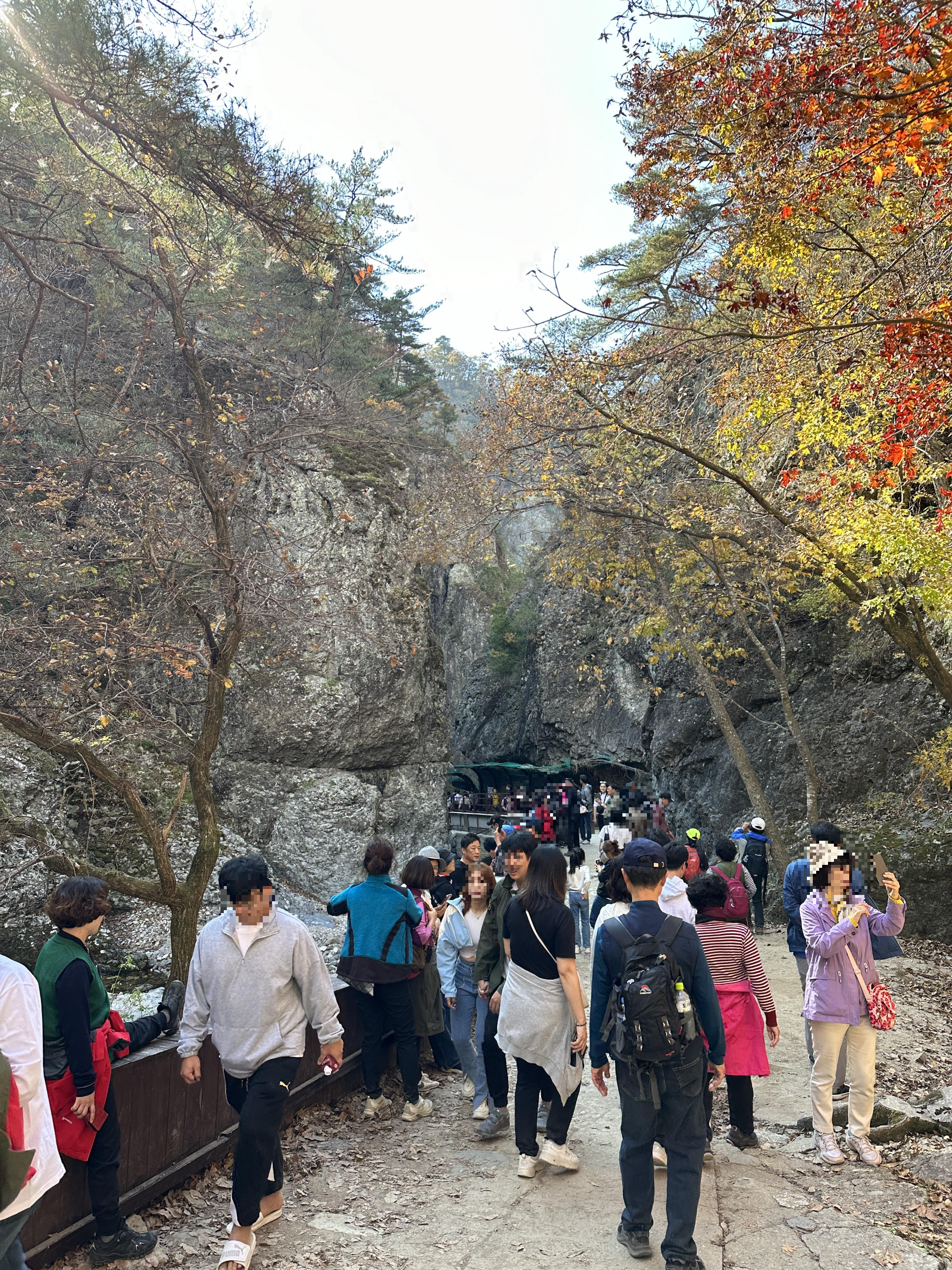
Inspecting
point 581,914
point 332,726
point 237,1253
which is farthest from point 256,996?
point 332,726

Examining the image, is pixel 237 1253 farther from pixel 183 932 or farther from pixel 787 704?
pixel 787 704

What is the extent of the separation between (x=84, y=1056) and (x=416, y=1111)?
9.07 ft

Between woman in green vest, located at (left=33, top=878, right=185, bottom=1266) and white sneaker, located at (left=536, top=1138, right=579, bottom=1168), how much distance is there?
1875 mm

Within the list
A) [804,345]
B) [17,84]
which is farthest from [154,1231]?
[804,345]

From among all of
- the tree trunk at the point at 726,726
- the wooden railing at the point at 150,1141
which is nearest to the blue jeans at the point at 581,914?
the tree trunk at the point at 726,726

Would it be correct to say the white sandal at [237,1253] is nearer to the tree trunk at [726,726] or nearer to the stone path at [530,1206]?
the stone path at [530,1206]

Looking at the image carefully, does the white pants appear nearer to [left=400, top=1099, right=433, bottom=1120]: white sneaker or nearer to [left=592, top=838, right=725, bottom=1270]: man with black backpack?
[left=592, top=838, right=725, bottom=1270]: man with black backpack

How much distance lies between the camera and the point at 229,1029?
3.53 metres

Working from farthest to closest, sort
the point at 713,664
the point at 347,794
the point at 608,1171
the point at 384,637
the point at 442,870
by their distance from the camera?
the point at 713,664 → the point at 384,637 → the point at 347,794 → the point at 442,870 → the point at 608,1171

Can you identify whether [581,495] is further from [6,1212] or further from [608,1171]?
[6,1212]

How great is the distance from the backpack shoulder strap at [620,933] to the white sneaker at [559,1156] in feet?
4.86

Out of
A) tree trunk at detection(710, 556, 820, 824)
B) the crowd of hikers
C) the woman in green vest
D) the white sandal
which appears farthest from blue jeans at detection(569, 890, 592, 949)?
the woman in green vest

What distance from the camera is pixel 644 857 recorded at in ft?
11.7

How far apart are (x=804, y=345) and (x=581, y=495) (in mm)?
8773
